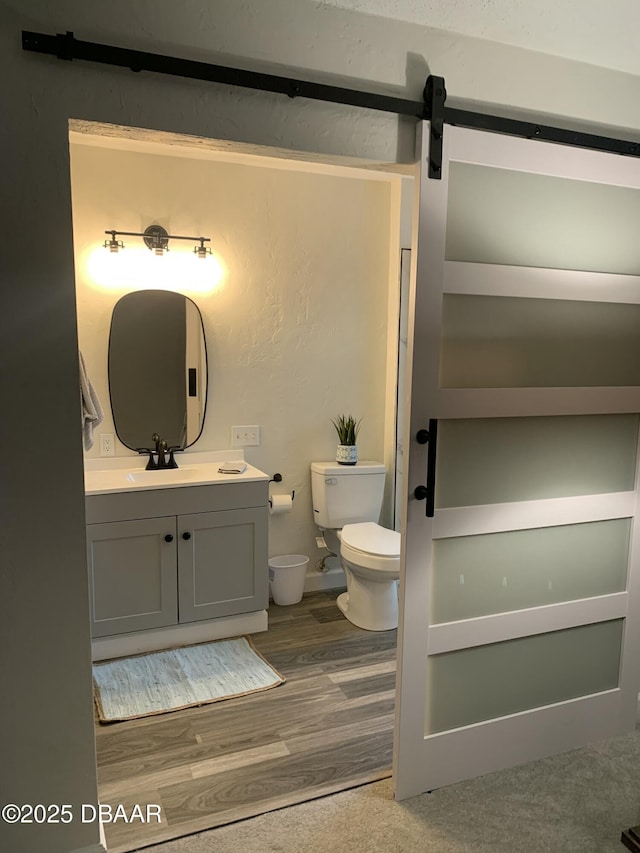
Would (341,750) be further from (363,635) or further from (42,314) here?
(42,314)

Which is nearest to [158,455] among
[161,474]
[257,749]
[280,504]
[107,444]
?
[161,474]

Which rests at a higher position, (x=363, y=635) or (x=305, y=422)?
(x=305, y=422)

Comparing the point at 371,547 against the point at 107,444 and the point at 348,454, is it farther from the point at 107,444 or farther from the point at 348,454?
the point at 107,444

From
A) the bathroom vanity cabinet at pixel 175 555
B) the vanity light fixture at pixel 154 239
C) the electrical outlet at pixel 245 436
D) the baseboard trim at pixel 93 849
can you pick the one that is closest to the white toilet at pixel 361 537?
the electrical outlet at pixel 245 436

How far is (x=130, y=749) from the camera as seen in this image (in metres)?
2.23

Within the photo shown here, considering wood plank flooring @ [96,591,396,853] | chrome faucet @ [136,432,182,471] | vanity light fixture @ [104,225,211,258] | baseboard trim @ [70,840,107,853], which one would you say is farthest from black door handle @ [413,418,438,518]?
vanity light fixture @ [104,225,211,258]

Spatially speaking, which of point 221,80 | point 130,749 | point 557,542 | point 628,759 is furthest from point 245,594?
point 221,80

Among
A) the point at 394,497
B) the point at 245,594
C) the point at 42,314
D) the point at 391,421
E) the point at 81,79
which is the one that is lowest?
the point at 245,594

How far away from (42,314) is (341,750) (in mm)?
1834

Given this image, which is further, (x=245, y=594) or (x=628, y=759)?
(x=245, y=594)

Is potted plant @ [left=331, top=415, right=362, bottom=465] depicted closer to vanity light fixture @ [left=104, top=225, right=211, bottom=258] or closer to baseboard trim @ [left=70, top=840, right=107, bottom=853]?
vanity light fixture @ [left=104, top=225, right=211, bottom=258]

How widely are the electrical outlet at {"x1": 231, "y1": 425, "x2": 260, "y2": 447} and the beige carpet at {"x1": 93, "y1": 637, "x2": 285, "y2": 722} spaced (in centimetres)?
107

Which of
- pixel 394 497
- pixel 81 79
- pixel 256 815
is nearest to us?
pixel 81 79

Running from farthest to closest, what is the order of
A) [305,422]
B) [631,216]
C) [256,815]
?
[305,422] → [631,216] → [256,815]
